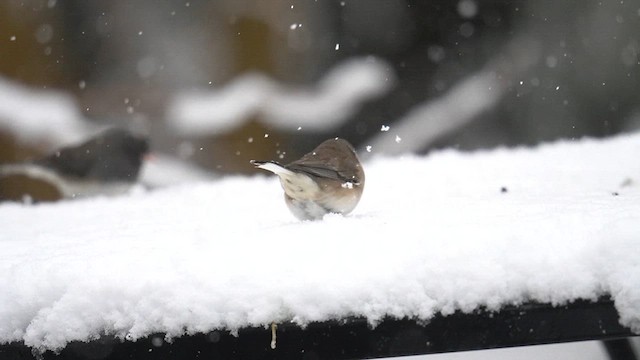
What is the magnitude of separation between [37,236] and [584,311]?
5.13ft

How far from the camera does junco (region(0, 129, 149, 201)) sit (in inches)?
159

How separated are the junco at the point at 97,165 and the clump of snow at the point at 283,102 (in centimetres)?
164

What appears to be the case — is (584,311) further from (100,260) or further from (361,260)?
(100,260)

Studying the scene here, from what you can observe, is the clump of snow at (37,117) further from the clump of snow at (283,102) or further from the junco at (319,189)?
the junco at (319,189)

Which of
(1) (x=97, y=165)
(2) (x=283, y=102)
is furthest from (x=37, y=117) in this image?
(1) (x=97, y=165)

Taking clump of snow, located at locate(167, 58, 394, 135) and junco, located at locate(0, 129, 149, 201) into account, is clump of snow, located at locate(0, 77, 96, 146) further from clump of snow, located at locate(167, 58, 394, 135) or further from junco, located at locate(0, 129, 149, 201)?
junco, located at locate(0, 129, 149, 201)

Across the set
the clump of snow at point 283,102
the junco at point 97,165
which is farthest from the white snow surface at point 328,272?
the clump of snow at point 283,102

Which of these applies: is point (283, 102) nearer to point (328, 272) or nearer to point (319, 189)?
point (319, 189)

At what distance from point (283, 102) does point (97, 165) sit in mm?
2209

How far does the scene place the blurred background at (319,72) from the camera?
5855 mm

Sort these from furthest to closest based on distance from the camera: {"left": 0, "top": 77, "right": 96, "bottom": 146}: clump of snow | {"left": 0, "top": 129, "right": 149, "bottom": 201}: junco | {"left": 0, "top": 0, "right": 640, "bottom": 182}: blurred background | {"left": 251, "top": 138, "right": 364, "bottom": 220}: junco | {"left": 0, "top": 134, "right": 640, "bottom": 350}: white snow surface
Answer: {"left": 0, "top": 0, "right": 640, "bottom": 182}: blurred background
{"left": 0, "top": 77, "right": 96, "bottom": 146}: clump of snow
{"left": 0, "top": 129, "right": 149, "bottom": 201}: junco
{"left": 251, "top": 138, "right": 364, "bottom": 220}: junco
{"left": 0, "top": 134, "right": 640, "bottom": 350}: white snow surface

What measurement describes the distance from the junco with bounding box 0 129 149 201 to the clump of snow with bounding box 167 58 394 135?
164 centimetres

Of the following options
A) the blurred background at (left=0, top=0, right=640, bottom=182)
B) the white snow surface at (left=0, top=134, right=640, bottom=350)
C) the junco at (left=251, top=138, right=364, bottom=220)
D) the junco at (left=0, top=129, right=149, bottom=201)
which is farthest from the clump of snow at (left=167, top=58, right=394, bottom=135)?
the white snow surface at (left=0, top=134, right=640, bottom=350)

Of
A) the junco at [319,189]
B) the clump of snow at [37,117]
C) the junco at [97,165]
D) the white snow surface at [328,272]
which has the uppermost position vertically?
the clump of snow at [37,117]
